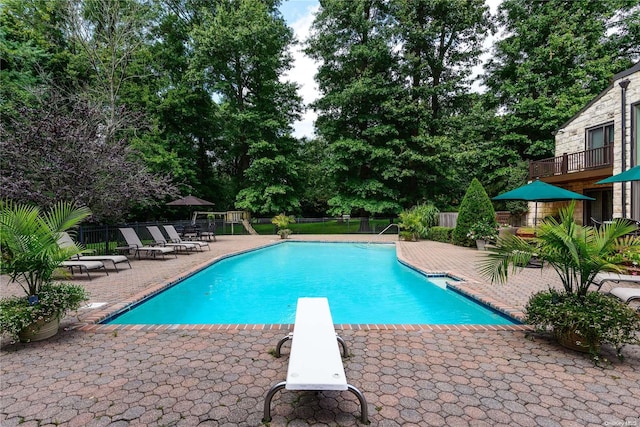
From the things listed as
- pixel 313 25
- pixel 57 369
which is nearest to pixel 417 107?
pixel 313 25

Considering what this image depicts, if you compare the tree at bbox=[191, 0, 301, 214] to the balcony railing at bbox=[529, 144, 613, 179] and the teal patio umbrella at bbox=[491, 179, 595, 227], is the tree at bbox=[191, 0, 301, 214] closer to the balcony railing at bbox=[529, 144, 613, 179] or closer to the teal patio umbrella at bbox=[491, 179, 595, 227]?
the teal patio umbrella at bbox=[491, 179, 595, 227]

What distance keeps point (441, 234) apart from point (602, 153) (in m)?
7.01

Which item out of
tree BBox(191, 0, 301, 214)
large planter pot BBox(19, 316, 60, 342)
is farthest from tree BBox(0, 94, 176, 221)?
tree BBox(191, 0, 301, 214)

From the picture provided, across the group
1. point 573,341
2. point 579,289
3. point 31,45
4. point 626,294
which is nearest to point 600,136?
point 626,294

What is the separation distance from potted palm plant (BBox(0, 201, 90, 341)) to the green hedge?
44.0 feet

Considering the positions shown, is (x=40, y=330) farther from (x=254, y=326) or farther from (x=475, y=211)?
(x=475, y=211)

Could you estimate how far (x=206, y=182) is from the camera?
23938mm

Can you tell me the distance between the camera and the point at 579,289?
10.9 feet

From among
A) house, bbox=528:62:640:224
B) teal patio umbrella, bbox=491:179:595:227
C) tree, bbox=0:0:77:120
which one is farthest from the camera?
tree, bbox=0:0:77:120

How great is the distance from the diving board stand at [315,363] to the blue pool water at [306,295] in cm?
247

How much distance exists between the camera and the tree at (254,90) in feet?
63.4

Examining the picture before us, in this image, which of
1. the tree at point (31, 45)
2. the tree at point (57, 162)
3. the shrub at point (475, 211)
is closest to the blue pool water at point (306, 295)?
the shrub at point (475, 211)

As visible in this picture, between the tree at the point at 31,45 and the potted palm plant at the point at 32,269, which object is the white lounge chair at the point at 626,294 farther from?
the tree at the point at 31,45

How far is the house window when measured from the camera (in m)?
12.5
